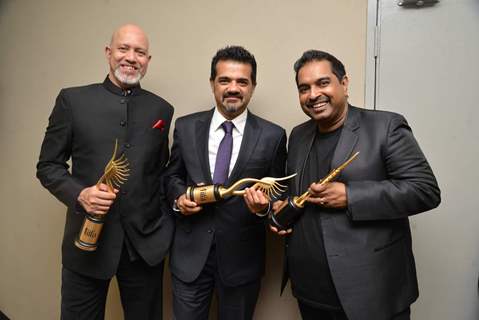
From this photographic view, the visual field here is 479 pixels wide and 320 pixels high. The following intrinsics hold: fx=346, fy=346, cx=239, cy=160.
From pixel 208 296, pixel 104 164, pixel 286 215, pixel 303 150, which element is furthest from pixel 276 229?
pixel 104 164

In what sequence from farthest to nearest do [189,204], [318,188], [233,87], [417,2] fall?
1. [417,2]
2. [233,87]
3. [189,204]
4. [318,188]

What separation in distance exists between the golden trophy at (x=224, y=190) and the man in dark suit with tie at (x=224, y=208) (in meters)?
0.07

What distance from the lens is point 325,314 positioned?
4.51ft

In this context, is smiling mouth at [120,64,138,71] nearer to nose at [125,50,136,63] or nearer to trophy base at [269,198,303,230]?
nose at [125,50,136,63]

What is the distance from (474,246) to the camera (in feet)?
5.49

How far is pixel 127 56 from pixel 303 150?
869mm

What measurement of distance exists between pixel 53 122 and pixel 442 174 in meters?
1.81

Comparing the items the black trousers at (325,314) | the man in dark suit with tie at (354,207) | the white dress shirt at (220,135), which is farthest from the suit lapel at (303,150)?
the black trousers at (325,314)

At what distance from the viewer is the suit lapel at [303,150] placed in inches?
54.2

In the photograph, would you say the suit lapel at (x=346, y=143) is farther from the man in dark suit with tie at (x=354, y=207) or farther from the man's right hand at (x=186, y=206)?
the man's right hand at (x=186, y=206)

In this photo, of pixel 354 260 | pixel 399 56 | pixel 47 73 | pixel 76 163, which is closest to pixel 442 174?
pixel 399 56

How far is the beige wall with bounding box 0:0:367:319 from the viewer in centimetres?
187

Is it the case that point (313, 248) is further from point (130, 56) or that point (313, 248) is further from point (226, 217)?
point (130, 56)

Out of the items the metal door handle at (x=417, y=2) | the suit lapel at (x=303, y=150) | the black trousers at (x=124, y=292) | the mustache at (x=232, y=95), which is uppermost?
the metal door handle at (x=417, y=2)
